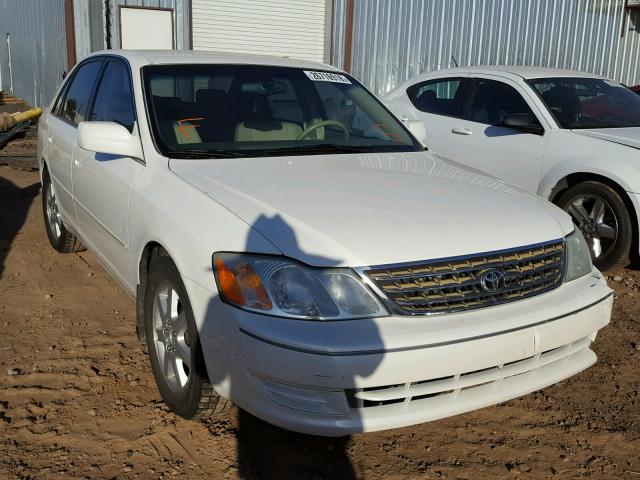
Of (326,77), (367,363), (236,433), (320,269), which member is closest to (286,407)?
(367,363)

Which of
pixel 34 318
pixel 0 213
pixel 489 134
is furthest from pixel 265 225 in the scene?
pixel 0 213

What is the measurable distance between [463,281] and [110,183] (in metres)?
2.04

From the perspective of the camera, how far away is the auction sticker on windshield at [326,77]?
4289 millimetres

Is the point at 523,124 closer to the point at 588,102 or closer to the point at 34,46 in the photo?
the point at 588,102

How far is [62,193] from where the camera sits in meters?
4.87

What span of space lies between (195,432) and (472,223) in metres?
1.48

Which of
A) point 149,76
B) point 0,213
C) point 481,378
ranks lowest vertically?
point 0,213

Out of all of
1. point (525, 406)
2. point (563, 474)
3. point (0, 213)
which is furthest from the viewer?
point (0, 213)

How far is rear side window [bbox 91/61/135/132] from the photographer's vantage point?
381cm

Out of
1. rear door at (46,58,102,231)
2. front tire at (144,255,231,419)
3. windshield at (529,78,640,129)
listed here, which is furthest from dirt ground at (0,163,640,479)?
windshield at (529,78,640,129)

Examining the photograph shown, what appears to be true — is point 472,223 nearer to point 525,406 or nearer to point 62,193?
point 525,406

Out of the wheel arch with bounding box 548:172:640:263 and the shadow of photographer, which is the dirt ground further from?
the wheel arch with bounding box 548:172:640:263

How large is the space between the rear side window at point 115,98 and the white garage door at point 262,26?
1038 centimetres

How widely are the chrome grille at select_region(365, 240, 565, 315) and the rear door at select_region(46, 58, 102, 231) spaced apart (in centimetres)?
277
